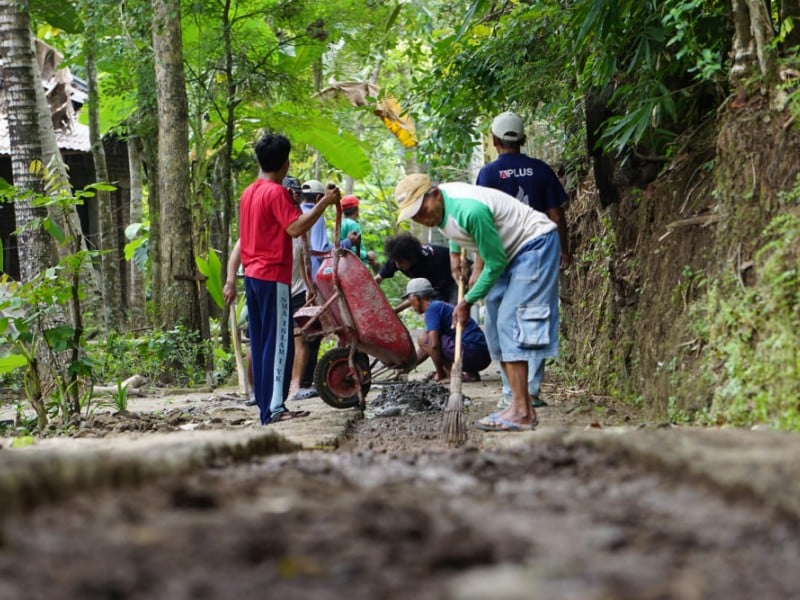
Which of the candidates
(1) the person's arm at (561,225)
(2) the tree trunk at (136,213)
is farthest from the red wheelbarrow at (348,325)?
(2) the tree trunk at (136,213)

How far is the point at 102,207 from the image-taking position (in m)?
16.4

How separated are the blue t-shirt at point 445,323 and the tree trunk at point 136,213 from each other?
731 cm

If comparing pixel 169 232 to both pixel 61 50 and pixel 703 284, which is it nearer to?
pixel 703 284

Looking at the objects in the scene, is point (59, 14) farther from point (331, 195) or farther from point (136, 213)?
point (331, 195)

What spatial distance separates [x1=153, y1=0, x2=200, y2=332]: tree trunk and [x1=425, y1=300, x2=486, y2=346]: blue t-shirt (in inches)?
126

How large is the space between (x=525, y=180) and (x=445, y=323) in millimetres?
2292

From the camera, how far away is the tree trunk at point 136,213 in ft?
52.8

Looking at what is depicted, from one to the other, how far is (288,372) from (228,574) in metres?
5.05

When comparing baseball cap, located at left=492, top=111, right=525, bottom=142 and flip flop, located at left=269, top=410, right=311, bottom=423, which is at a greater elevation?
baseball cap, located at left=492, top=111, right=525, bottom=142

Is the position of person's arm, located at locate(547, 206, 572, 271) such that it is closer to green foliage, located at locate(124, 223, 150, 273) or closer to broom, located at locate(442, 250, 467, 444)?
broom, located at locate(442, 250, 467, 444)

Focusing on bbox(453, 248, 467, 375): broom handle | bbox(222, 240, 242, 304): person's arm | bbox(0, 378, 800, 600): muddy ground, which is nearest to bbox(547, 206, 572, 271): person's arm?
bbox(453, 248, 467, 375): broom handle

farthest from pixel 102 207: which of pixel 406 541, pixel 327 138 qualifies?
pixel 406 541

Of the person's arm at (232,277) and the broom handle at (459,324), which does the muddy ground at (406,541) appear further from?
the person's arm at (232,277)

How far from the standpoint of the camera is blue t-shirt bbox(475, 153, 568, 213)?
7.57m
